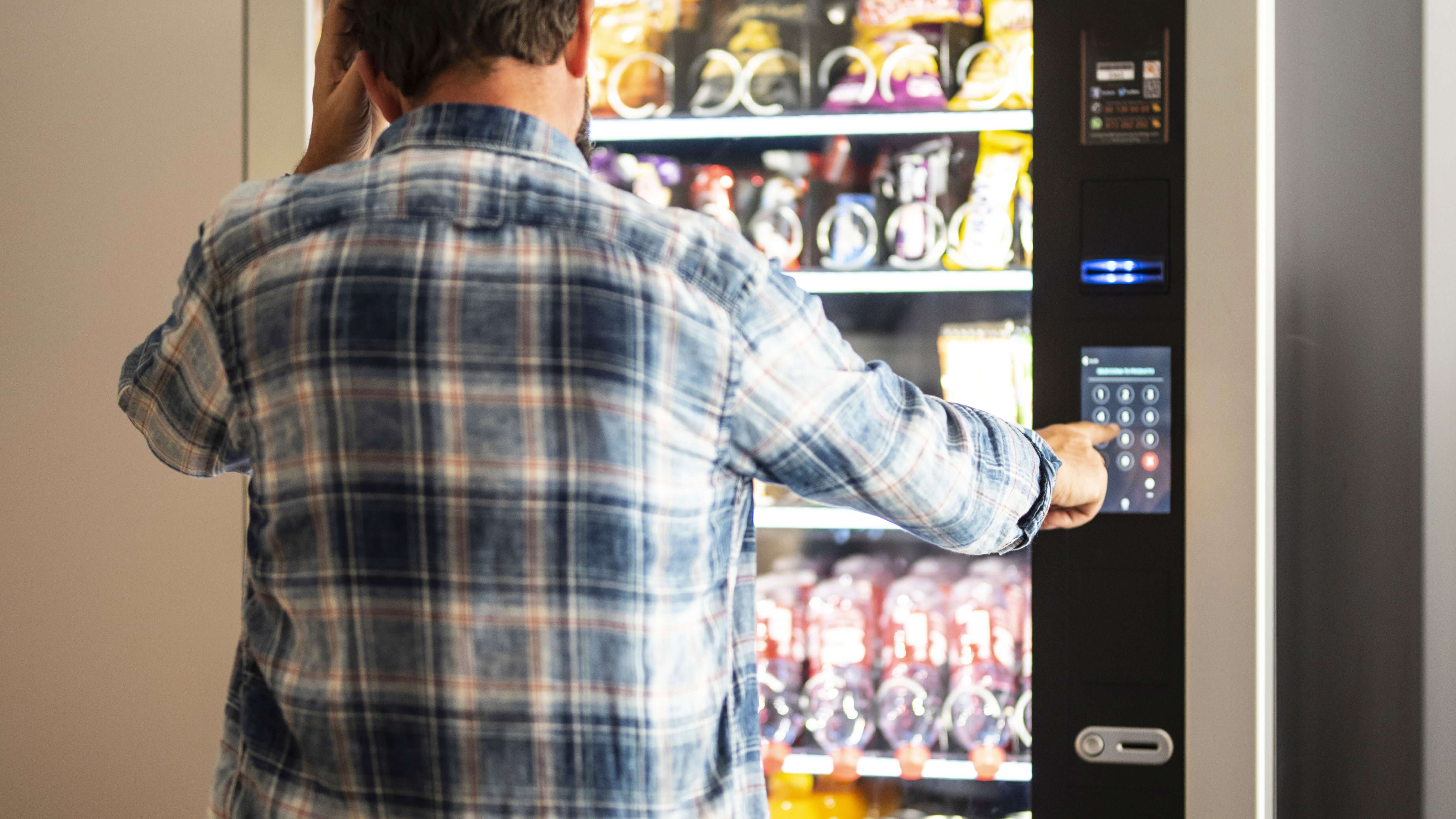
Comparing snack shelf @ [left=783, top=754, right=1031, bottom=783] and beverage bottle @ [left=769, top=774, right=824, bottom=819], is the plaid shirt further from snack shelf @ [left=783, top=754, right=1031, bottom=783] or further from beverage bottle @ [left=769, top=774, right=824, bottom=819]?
beverage bottle @ [left=769, top=774, right=824, bottom=819]

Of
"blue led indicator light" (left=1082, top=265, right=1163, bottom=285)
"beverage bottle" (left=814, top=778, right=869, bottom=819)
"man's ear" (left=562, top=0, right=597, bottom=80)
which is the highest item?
"man's ear" (left=562, top=0, right=597, bottom=80)

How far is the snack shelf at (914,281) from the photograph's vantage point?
55.2 inches

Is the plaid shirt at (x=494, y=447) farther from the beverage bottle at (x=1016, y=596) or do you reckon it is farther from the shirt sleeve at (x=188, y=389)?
the beverage bottle at (x=1016, y=596)

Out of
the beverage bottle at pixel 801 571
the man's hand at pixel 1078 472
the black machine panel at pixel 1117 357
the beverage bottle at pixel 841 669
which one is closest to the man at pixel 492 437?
the man's hand at pixel 1078 472

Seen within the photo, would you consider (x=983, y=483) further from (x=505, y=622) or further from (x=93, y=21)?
(x=93, y=21)

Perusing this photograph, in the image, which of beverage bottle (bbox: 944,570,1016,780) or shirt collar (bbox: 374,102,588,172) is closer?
shirt collar (bbox: 374,102,588,172)

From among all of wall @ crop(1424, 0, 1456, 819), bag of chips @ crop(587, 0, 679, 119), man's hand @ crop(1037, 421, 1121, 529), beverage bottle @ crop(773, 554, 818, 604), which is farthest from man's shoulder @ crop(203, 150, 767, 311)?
wall @ crop(1424, 0, 1456, 819)

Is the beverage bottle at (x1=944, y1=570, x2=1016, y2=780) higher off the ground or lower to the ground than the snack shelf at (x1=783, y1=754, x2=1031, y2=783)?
higher

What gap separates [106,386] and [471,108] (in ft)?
3.25

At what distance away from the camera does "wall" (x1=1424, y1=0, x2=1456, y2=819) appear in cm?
137

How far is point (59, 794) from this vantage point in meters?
1.54

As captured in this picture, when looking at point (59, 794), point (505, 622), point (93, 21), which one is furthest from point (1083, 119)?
point (59, 794)

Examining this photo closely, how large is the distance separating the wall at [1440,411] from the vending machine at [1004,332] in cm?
38

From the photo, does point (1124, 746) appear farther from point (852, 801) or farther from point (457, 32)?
point (457, 32)
